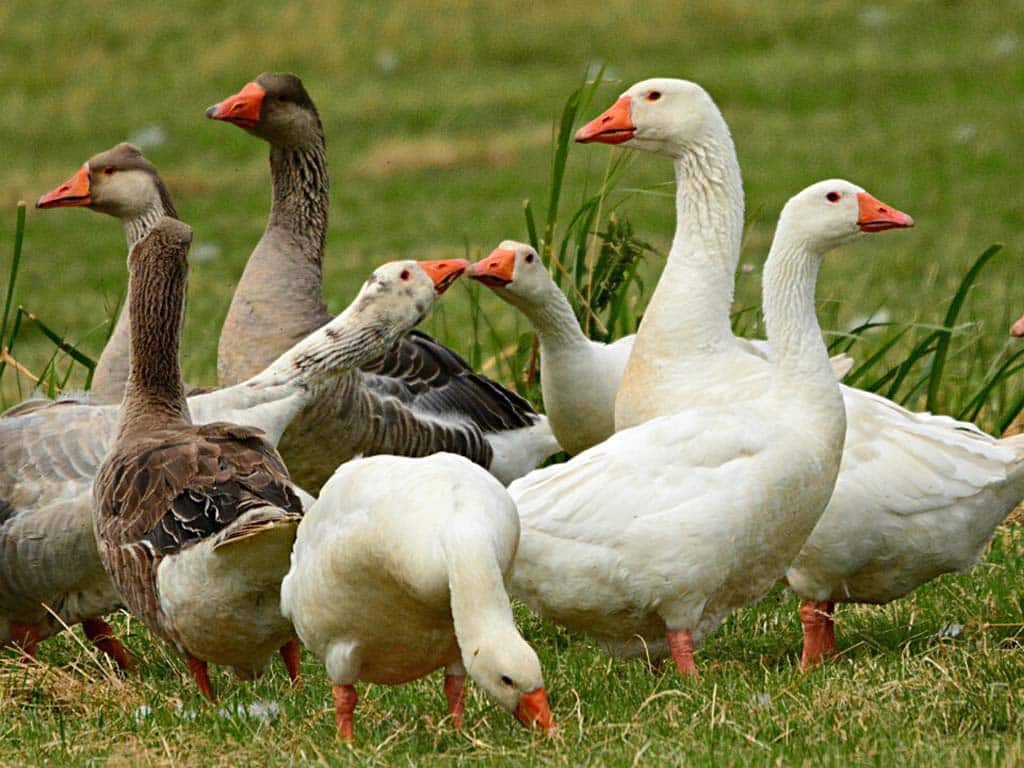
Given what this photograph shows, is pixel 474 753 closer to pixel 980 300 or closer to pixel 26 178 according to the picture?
pixel 980 300

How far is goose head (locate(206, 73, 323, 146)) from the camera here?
313 inches

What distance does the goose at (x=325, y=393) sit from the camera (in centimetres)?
762

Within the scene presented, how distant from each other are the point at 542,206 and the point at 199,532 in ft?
41.2

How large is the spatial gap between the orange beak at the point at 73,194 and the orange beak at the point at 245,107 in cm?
68

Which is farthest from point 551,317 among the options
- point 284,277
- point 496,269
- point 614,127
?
point 284,277

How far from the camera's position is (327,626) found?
15.5 ft

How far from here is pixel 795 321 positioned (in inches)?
232

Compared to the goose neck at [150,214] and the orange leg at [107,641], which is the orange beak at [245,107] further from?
the orange leg at [107,641]

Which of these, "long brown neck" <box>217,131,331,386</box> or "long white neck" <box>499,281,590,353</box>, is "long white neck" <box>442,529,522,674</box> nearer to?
"long white neck" <box>499,281,590,353</box>

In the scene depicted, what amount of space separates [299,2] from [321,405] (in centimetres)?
1800

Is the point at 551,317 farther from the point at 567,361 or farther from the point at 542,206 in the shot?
the point at 542,206

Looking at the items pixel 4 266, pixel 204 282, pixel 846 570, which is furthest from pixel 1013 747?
pixel 4 266

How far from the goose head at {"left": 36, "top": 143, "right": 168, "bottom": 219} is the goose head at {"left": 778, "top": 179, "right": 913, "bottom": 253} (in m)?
3.12

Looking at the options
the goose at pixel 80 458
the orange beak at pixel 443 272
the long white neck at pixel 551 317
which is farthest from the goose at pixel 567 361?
the goose at pixel 80 458
